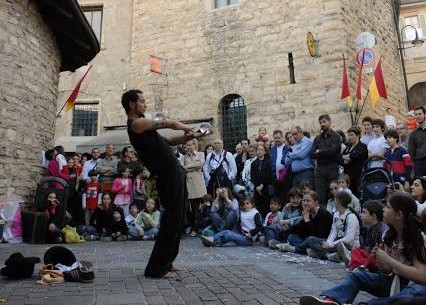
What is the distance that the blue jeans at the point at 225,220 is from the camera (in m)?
7.56

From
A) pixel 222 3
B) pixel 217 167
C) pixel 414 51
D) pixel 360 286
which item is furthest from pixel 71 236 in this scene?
pixel 414 51

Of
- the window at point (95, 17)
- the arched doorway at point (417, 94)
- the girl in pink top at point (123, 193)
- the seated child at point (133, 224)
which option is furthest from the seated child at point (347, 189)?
the arched doorway at point (417, 94)

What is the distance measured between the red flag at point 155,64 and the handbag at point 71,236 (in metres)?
8.11

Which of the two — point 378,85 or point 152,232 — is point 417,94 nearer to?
point 378,85

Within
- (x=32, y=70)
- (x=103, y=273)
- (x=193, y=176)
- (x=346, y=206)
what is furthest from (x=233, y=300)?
(x=32, y=70)

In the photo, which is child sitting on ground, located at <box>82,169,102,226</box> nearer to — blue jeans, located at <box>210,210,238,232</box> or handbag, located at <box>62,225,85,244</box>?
handbag, located at <box>62,225,85,244</box>

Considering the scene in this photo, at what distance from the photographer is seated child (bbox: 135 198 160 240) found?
8398 millimetres

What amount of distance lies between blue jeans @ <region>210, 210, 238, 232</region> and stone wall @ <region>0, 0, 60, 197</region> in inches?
164

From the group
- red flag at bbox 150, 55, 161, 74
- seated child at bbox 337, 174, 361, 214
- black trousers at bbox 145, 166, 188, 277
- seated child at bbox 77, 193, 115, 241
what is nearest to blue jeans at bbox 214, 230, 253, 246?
seated child at bbox 337, 174, 361, 214

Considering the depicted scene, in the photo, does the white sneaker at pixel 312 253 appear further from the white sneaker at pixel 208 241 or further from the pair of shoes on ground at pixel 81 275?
the pair of shoes on ground at pixel 81 275

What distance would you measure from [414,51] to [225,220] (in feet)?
56.2

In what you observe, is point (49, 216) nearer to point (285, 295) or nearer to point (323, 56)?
point (285, 295)

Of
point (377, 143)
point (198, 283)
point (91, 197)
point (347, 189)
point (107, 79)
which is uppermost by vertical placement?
point (107, 79)

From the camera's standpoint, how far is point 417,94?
2117 cm
